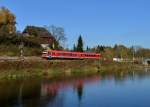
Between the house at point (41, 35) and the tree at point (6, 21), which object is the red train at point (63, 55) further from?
the house at point (41, 35)

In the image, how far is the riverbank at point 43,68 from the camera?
5876 centimetres

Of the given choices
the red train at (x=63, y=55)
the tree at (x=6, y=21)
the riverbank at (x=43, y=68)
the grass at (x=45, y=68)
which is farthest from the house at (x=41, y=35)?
the grass at (x=45, y=68)

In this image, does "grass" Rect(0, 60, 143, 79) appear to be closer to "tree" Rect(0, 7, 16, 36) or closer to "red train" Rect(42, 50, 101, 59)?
"red train" Rect(42, 50, 101, 59)

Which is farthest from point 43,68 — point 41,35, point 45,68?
point 41,35

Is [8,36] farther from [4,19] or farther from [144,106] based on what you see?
[144,106]

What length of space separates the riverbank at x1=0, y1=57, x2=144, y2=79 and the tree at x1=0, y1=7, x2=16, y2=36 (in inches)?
597

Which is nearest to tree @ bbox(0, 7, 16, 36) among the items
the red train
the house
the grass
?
the red train

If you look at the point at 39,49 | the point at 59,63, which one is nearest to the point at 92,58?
the point at 39,49

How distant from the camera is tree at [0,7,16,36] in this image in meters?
86.3

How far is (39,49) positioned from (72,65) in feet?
42.6

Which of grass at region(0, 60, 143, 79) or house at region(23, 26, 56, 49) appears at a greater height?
house at region(23, 26, 56, 49)

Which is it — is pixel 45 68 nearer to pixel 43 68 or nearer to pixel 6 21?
pixel 43 68

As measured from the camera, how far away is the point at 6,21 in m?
87.8

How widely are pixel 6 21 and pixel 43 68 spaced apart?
2329 cm
